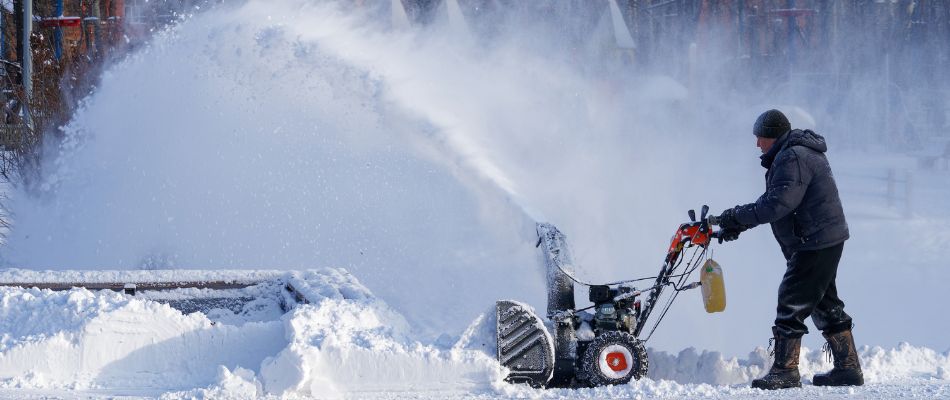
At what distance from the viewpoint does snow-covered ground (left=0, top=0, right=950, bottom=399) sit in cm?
539

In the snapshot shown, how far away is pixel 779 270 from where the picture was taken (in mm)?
12500

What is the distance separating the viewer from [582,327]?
5.71 metres

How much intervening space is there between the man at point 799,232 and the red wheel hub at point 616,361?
73cm

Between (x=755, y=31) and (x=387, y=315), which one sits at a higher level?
(x=755, y=31)

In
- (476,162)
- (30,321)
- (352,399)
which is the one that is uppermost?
(476,162)

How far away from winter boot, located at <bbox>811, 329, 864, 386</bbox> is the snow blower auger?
2.31 ft

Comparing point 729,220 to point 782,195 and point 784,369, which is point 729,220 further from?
point 784,369

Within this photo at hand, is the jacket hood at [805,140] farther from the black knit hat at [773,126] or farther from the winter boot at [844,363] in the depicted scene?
the winter boot at [844,363]

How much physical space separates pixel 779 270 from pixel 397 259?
183 inches

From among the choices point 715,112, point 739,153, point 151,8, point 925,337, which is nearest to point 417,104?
point 925,337

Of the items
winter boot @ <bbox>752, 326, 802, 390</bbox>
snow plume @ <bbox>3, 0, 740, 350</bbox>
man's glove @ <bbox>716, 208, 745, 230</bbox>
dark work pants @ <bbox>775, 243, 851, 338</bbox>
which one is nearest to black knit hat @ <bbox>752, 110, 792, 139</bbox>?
man's glove @ <bbox>716, 208, 745, 230</bbox>

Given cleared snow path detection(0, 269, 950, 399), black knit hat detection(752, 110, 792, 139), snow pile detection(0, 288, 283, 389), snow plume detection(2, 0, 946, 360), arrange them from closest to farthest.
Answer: cleared snow path detection(0, 269, 950, 399) → snow pile detection(0, 288, 283, 389) → black knit hat detection(752, 110, 792, 139) → snow plume detection(2, 0, 946, 360)

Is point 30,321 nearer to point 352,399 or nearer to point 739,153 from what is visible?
point 352,399

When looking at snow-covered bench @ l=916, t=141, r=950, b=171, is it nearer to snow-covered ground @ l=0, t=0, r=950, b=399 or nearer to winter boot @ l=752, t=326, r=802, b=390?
snow-covered ground @ l=0, t=0, r=950, b=399
